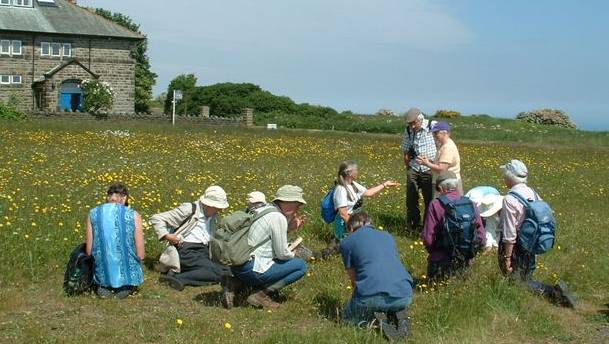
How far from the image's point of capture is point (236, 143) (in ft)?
92.7

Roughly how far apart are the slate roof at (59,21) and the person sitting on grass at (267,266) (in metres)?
48.8

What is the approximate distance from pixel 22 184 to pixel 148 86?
213 ft

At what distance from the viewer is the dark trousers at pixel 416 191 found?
38.1ft

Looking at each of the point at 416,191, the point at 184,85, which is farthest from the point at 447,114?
the point at 416,191

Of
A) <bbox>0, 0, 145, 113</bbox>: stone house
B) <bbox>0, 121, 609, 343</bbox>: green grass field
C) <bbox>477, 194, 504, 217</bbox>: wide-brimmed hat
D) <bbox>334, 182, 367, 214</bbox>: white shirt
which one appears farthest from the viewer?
<bbox>0, 0, 145, 113</bbox>: stone house

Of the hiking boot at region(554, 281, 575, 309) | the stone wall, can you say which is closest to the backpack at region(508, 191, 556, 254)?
the hiking boot at region(554, 281, 575, 309)

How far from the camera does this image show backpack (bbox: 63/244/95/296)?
8.02 m

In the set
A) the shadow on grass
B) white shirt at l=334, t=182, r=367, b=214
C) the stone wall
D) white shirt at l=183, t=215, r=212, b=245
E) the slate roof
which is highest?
the slate roof

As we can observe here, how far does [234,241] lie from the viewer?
795 cm

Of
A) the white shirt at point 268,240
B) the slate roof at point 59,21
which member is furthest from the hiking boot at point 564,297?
the slate roof at point 59,21

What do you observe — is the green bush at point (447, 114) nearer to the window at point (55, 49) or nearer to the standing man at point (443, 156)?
the window at point (55, 49)

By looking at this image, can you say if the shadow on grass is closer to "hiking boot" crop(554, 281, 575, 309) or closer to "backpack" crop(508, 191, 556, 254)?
"backpack" crop(508, 191, 556, 254)

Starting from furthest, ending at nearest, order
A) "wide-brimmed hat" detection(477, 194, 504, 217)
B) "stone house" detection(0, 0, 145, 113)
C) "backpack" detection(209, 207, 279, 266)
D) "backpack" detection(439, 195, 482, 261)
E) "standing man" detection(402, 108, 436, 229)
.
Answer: "stone house" detection(0, 0, 145, 113) < "standing man" detection(402, 108, 436, 229) < "wide-brimmed hat" detection(477, 194, 504, 217) < "backpack" detection(439, 195, 482, 261) < "backpack" detection(209, 207, 279, 266)

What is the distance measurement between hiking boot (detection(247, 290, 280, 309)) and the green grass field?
10 centimetres
